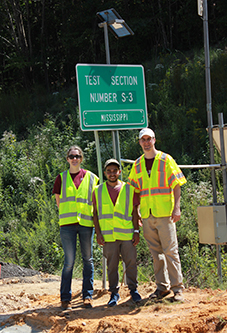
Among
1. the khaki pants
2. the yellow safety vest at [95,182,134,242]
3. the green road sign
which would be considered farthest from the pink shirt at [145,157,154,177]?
the green road sign

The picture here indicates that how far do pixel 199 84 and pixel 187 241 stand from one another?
6.33 meters

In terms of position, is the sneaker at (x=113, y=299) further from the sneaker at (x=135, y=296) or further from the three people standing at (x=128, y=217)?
the sneaker at (x=135, y=296)

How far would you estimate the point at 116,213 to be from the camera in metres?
5.41

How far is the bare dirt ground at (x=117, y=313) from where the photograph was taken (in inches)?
175

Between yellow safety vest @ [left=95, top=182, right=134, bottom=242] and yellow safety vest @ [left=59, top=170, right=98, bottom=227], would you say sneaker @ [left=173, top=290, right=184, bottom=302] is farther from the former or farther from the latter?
yellow safety vest @ [left=59, top=170, right=98, bottom=227]

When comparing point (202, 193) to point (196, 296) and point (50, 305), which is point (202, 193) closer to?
point (196, 296)

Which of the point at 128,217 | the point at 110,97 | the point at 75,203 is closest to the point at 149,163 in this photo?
the point at 128,217

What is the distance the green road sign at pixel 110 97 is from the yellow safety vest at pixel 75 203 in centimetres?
91

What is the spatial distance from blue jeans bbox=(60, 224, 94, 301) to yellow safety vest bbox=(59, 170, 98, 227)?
0.10 m

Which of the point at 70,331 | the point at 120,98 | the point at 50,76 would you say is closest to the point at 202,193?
the point at 120,98

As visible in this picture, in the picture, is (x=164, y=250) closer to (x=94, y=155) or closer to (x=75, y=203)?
(x=75, y=203)

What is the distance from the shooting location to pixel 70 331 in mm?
4715

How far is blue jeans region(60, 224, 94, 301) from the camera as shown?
5.44 m

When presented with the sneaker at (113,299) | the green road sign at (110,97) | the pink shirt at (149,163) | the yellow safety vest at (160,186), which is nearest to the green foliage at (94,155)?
the sneaker at (113,299)
